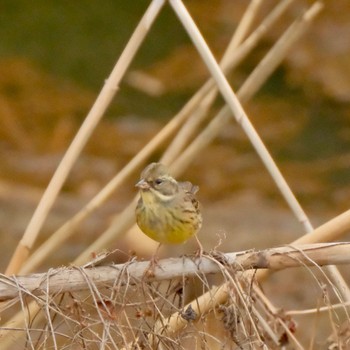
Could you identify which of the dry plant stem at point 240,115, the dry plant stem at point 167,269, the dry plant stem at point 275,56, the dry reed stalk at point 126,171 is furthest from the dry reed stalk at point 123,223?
the dry plant stem at point 167,269

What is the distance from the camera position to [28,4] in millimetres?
13109

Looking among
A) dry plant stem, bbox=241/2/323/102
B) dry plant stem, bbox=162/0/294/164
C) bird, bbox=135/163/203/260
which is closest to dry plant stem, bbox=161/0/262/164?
dry plant stem, bbox=162/0/294/164

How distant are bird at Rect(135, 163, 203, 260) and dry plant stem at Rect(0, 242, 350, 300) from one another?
0.52 meters

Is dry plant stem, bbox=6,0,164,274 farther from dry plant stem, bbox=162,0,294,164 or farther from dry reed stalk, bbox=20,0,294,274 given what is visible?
dry plant stem, bbox=162,0,294,164

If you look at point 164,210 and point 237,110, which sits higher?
point 237,110

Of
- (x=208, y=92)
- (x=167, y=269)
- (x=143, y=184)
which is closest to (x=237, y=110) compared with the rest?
(x=143, y=184)

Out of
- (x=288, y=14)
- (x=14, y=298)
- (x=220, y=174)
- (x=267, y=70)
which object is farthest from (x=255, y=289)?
(x=288, y=14)

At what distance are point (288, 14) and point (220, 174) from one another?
121 inches

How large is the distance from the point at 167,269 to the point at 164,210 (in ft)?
2.02

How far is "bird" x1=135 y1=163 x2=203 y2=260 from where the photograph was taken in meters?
4.08

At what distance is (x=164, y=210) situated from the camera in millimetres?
4137

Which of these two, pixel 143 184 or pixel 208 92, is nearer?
pixel 143 184

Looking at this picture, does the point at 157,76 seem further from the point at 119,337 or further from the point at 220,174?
the point at 119,337

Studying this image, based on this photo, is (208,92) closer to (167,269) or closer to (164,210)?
(164,210)
